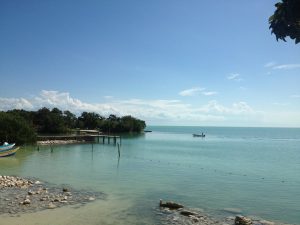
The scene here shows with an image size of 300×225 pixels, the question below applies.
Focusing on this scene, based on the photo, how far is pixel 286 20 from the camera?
1155cm

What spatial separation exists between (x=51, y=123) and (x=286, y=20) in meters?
116

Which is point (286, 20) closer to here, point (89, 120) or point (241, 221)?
point (241, 221)

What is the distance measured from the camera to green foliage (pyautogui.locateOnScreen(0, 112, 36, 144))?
72688mm

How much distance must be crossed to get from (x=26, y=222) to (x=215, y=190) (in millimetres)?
18864

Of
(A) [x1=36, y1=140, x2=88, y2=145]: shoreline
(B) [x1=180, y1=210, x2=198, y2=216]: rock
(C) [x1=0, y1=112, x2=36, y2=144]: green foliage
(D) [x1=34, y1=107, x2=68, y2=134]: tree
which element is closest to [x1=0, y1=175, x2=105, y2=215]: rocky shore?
(B) [x1=180, y1=210, x2=198, y2=216]: rock

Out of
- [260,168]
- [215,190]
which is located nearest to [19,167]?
[215,190]

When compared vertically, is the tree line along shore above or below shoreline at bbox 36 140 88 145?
above

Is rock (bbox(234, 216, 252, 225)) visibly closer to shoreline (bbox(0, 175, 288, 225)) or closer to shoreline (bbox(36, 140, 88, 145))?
shoreline (bbox(0, 175, 288, 225))

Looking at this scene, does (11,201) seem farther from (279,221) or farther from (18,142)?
(18,142)

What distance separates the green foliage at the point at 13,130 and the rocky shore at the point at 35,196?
41.6 meters

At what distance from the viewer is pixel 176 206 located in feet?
82.7

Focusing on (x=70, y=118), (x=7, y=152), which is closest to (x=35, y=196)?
(x=7, y=152)

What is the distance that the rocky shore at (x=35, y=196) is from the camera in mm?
23752

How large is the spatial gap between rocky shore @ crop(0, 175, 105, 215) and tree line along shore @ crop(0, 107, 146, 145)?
43.0 meters
